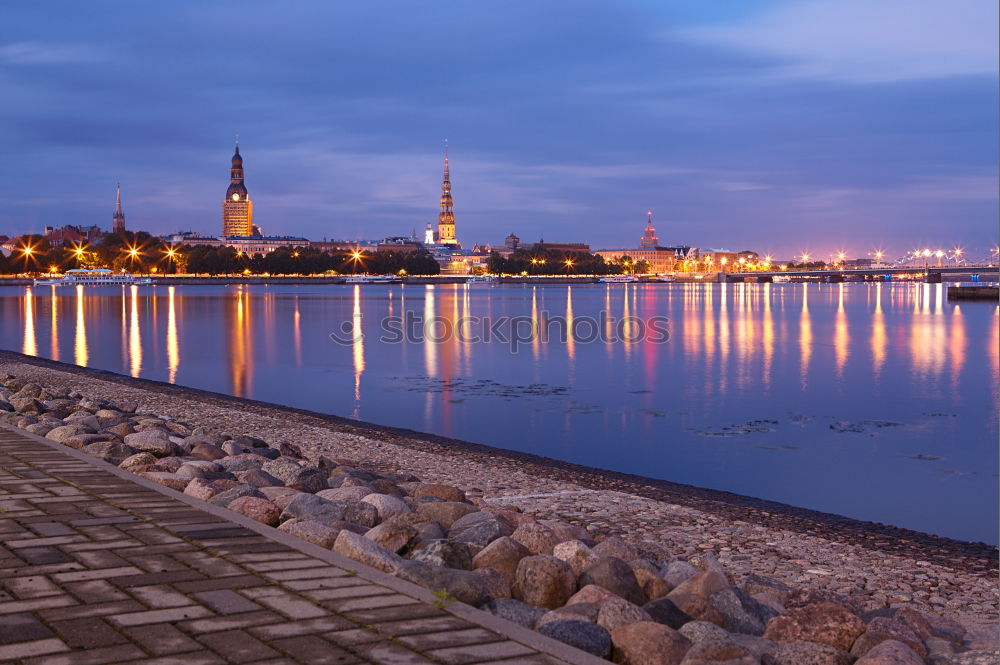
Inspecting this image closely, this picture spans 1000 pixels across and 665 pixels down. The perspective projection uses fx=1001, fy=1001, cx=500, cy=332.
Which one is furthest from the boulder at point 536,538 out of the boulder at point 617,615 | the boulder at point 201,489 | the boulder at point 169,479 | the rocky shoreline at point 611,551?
the boulder at point 169,479

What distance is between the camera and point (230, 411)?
50.8 ft

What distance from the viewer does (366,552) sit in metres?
5.08

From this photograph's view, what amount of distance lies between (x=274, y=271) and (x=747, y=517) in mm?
165651

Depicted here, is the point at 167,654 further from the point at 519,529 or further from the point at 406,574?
the point at 519,529

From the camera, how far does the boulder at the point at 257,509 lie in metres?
6.14

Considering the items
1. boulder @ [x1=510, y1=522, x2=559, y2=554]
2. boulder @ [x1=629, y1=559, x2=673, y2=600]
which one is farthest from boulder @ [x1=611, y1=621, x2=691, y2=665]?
boulder @ [x1=510, y1=522, x2=559, y2=554]

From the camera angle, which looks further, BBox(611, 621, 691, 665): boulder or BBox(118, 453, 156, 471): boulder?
BBox(118, 453, 156, 471): boulder

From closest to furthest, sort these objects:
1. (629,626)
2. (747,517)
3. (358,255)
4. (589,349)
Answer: (629,626)
(747,517)
(589,349)
(358,255)

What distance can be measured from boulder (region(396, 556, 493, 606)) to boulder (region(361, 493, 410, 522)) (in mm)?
1785

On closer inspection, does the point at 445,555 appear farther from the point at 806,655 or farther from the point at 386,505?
the point at 806,655

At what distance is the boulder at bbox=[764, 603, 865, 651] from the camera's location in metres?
4.57

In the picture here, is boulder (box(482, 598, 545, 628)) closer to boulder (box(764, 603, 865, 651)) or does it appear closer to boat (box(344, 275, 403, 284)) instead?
boulder (box(764, 603, 865, 651))

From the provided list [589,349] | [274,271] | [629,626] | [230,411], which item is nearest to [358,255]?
[274,271]

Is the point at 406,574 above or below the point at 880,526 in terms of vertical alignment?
above
